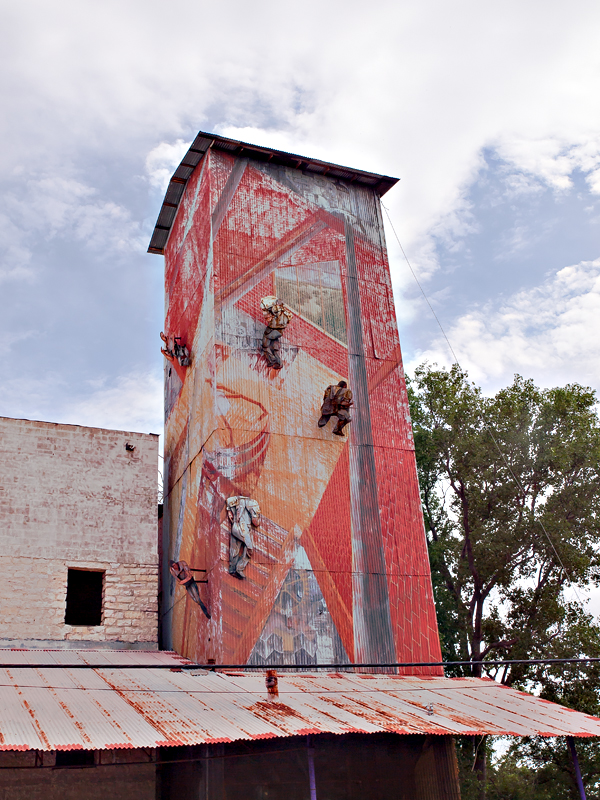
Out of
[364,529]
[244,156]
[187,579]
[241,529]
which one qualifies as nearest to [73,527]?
[187,579]

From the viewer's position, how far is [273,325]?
16312 millimetres

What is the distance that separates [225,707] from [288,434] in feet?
21.5

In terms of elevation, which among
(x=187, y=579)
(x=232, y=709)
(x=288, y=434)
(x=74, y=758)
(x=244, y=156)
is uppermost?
(x=244, y=156)

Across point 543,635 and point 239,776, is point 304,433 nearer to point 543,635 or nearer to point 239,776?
point 239,776

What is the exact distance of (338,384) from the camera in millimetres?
Answer: 16609

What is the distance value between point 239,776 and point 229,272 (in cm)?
998

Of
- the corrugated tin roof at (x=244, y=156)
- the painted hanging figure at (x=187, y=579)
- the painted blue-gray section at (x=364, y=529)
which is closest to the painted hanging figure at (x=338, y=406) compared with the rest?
the painted blue-gray section at (x=364, y=529)

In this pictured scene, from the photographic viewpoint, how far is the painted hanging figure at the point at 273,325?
53.6 ft

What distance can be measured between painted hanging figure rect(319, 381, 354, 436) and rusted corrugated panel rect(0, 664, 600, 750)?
16.8ft

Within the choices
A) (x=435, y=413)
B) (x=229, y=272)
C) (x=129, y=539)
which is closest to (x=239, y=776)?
(x=129, y=539)

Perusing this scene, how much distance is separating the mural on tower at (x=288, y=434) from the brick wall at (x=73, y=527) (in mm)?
891

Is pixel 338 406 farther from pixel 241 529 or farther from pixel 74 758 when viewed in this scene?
pixel 74 758

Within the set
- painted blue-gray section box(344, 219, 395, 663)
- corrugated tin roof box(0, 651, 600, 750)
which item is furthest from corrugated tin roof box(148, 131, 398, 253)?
corrugated tin roof box(0, 651, 600, 750)

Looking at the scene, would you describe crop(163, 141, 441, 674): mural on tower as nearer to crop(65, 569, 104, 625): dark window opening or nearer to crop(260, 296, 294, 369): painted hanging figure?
crop(260, 296, 294, 369): painted hanging figure
